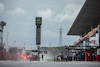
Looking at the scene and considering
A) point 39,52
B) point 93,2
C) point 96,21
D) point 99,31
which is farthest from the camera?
point 39,52

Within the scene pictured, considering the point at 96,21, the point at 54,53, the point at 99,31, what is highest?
the point at 96,21

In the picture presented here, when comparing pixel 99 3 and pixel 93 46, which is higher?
pixel 99 3

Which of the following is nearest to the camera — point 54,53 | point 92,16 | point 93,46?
point 93,46

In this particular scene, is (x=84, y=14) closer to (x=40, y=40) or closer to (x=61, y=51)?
(x=61, y=51)

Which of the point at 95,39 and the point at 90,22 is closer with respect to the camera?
the point at 95,39

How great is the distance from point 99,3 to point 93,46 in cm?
1247

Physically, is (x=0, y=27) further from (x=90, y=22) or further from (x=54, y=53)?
(x=90, y=22)

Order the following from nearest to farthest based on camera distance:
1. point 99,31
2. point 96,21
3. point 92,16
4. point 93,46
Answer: point 99,31
point 93,46
point 92,16
point 96,21

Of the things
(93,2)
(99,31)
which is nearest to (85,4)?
(93,2)

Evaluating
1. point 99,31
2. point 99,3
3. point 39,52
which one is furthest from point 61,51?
point 99,3

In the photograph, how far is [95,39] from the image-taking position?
54938mm

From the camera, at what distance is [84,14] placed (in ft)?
183

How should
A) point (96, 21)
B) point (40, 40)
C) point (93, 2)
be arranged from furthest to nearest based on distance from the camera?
1. point (40, 40)
2. point (96, 21)
3. point (93, 2)

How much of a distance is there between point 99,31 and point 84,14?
7064mm
